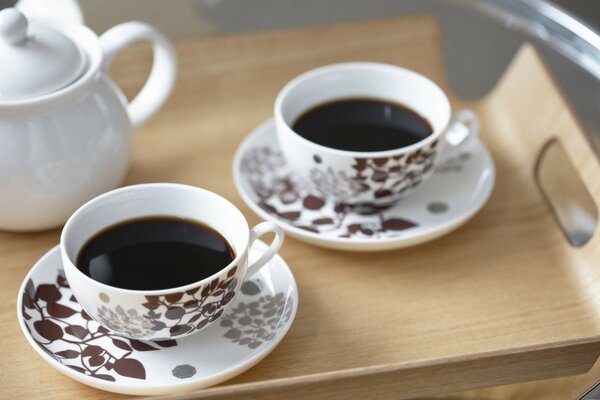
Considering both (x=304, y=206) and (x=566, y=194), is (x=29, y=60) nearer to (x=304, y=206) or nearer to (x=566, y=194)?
(x=304, y=206)

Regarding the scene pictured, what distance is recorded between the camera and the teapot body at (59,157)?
751 millimetres

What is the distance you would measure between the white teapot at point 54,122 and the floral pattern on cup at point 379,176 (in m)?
0.19

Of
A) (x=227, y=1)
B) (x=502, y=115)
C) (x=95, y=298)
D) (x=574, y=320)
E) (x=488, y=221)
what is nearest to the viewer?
(x=95, y=298)

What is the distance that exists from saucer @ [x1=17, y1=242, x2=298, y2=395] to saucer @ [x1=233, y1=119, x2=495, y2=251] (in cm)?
10

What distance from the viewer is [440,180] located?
90 cm

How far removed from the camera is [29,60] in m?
0.74

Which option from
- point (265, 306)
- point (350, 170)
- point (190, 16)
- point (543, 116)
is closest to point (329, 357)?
point (265, 306)

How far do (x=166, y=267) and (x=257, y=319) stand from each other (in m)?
0.09

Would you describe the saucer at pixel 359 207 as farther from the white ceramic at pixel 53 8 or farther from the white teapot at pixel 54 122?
the white ceramic at pixel 53 8

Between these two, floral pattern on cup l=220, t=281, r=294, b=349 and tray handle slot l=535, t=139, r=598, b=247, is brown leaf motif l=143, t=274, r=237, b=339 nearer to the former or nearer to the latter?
floral pattern on cup l=220, t=281, r=294, b=349

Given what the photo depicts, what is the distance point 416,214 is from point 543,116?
20 centimetres

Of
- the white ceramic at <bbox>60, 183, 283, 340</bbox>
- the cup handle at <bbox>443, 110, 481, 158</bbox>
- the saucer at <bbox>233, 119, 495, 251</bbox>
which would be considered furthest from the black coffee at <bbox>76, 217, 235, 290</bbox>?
the cup handle at <bbox>443, 110, 481, 158</bbox>

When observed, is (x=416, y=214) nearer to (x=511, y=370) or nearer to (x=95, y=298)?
(x=511, y=370)

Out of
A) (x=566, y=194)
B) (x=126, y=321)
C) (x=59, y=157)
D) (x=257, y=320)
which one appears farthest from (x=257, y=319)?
(x=566, y=194)
